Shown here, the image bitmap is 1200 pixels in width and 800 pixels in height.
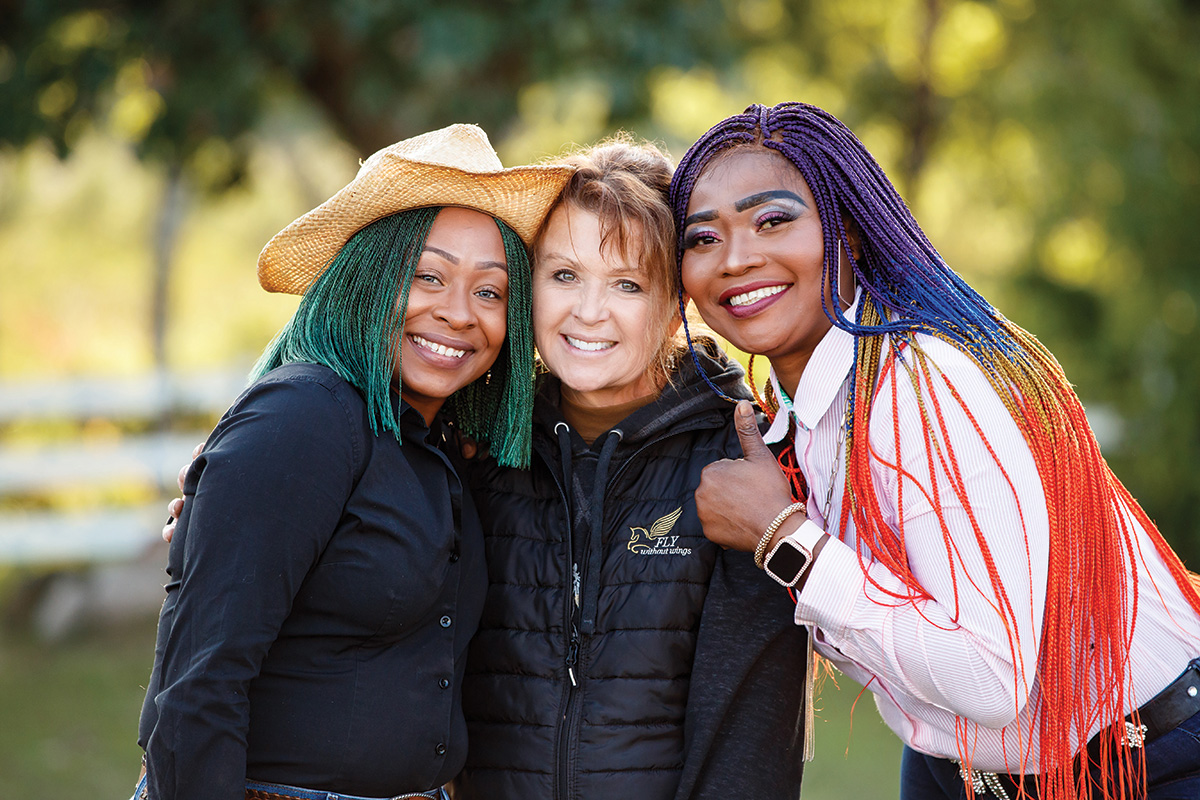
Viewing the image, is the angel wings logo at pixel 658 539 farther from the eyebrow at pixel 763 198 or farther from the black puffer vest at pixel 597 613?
the eyebrow at pixel 763 198

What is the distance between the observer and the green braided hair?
236 cm

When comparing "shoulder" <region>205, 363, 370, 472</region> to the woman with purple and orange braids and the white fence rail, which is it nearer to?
the woman with purple and orange braids

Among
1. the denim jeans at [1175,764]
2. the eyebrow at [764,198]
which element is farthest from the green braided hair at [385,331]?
the denim jeans at [1175,764]

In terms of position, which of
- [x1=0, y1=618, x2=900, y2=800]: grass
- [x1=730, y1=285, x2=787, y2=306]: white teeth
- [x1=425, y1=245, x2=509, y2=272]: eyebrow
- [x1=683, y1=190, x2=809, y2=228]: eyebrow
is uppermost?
[x1=683, y1=190, x2=809, y2=228]: eyebrow

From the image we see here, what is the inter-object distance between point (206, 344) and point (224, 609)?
1328 cm

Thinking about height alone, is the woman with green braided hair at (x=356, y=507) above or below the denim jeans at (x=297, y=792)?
above

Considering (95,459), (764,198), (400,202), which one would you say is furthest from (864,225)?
(95,459)

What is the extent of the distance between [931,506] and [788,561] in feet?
1.00

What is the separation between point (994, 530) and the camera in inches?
79.8

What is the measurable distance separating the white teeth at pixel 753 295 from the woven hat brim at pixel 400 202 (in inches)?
20.6

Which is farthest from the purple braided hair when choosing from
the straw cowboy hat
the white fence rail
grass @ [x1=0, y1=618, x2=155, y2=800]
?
the white fence rail

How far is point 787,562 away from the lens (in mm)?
2193

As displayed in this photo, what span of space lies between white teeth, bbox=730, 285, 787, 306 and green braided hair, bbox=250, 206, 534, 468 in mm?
519

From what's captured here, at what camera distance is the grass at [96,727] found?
541cm
